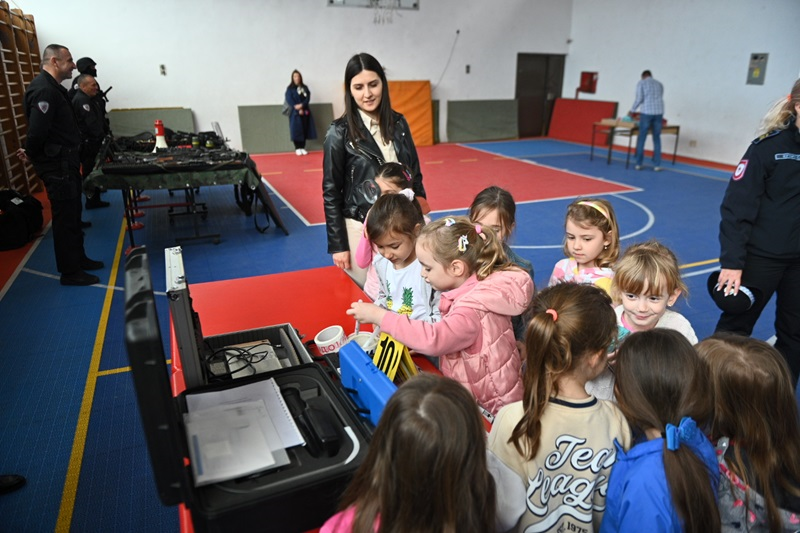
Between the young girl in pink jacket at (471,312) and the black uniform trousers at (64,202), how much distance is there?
4182 mm

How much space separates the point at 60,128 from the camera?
470cm

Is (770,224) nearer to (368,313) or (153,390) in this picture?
(368,313)

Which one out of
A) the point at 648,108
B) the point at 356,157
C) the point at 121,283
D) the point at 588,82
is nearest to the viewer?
the point at 356,157

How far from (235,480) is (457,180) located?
8.64 meters

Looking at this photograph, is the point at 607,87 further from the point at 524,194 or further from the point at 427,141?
the point at 524,194

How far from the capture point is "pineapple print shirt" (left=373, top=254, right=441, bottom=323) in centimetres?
232

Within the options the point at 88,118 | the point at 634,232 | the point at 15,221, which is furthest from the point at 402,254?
the point at 88,118

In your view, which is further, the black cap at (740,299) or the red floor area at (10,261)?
the red floor area at (10,261)

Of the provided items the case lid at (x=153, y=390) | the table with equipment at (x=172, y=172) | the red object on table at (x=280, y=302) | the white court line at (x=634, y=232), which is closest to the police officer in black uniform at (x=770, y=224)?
the red object on table at (x=280, y=302)

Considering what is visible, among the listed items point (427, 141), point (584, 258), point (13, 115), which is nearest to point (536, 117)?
point (427, 141)

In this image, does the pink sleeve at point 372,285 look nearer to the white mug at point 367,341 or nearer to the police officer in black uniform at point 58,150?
the white mug at point 367,341

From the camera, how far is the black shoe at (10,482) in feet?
7.86

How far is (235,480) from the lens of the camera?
1.15m

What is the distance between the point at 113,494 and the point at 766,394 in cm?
261
